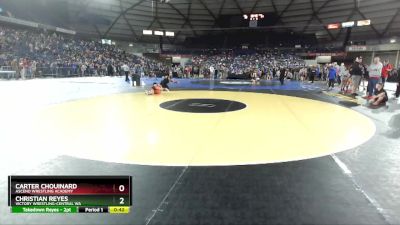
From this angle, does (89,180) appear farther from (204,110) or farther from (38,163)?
(204,110)

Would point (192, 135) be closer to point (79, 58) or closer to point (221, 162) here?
point (221, 162)

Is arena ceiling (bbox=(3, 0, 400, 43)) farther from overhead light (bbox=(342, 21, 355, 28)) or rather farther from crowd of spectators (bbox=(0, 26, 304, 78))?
crowd of spectators (bbox=(0, 26, 304, 78))

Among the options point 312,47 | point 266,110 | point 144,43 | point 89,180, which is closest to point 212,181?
point 89,180

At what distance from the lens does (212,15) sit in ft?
142

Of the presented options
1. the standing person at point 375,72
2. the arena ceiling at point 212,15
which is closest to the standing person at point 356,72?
the standing person at point 375,72

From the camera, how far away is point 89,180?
2.39m

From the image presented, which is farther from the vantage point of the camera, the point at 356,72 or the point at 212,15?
the point at 212,15

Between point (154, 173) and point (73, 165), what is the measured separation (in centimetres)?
103

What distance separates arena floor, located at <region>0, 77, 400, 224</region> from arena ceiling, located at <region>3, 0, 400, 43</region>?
3401 centimetres
